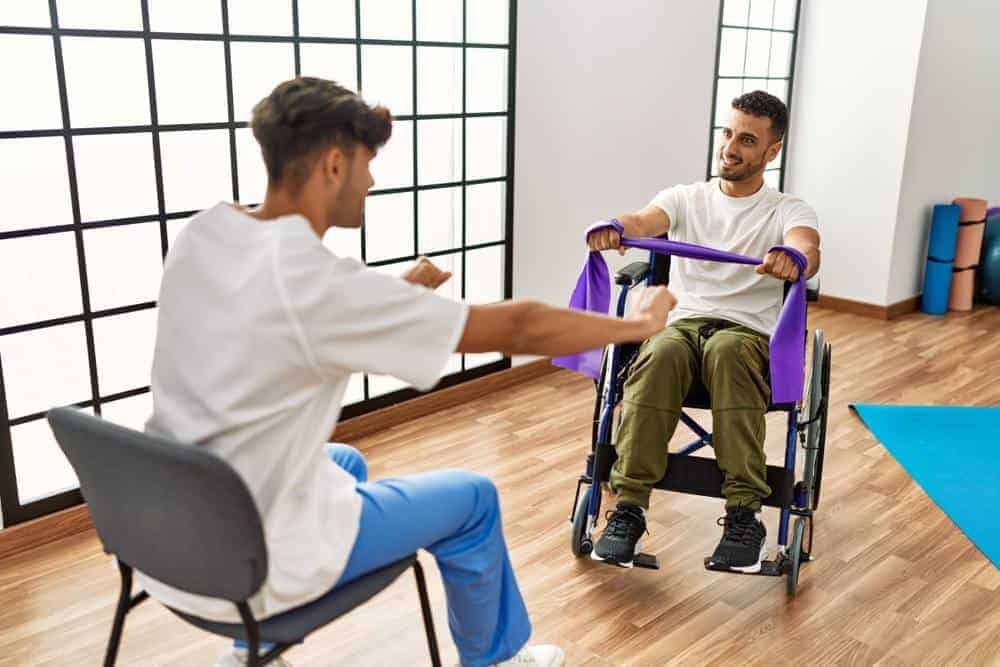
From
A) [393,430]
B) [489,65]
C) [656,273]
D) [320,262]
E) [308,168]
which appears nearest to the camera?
[320,262]

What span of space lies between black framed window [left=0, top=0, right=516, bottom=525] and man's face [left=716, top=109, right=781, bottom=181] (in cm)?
127

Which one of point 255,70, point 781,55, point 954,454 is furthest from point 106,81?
point 781,55

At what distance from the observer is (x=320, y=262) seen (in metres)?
1.24

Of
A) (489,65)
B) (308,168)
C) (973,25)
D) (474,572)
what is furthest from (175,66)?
(973,25)

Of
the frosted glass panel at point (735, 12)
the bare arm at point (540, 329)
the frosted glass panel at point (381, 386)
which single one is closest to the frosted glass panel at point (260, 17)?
the frosted glass panel at point (381, 386)

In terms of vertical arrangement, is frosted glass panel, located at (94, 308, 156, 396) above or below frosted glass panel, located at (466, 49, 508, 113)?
below

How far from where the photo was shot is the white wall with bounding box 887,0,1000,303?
4816mm

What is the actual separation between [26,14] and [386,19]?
4.01 feet

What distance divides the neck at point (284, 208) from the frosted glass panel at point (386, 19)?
6.47 ft

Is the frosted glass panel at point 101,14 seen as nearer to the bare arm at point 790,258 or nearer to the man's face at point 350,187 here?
the man's face at point 350,187

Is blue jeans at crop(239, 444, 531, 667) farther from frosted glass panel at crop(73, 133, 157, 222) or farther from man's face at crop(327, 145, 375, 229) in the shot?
frosted glass panel at crop(73, 133, 157, 222)

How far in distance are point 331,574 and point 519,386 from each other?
2585mm

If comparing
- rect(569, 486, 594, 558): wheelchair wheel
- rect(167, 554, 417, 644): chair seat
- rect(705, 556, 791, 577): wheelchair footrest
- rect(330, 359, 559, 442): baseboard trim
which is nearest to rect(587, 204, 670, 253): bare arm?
rect(569, 486, 594, 558): wheelchair wheel

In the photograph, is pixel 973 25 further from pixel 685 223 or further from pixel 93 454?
pixel 93 454
